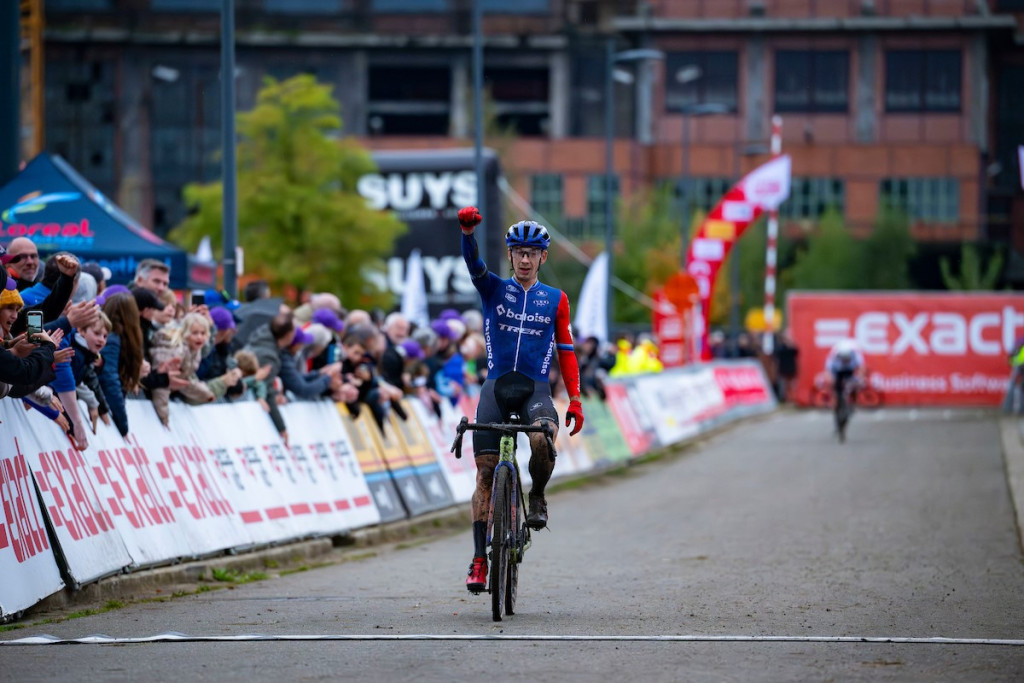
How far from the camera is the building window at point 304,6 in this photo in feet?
273

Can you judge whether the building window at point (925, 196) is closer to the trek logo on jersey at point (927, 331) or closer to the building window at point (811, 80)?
A: the building window at point (811, 80)

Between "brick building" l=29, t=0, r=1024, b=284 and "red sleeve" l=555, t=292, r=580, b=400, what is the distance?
71253mm

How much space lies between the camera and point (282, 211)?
37938 millimetres

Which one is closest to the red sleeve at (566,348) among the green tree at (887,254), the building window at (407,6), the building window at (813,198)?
the green tree at (887,254)

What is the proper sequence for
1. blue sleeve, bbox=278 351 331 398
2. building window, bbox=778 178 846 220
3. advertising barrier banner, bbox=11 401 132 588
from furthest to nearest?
1. building window, bbox=778 178 846 220
2. blue sleeve, bbox=278 351 331 398
3. advertising barrier banner, bbox=11 401 132 588

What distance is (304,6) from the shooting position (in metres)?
83.4

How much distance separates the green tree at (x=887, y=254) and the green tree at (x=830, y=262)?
60cm

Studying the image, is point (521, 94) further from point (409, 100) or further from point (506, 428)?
point (506, 428)

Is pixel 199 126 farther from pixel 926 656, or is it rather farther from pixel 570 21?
pixel 926 656

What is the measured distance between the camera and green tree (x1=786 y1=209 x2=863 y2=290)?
80625 mm

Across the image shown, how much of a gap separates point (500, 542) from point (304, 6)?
250ft

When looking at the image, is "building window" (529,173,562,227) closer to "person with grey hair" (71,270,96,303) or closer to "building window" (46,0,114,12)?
"building window" (46,0,114,12)

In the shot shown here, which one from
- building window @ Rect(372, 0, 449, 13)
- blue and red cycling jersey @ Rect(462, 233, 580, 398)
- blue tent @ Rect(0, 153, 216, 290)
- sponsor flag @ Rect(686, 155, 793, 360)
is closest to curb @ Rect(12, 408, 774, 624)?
blue and red cycling jersey @ Rect(462, 233, 580, 398)

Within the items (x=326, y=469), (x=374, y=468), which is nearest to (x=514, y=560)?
(x=326, y=469)
